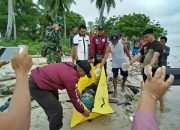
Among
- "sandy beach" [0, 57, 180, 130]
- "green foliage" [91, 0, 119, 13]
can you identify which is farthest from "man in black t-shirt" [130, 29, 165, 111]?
"green foliage" [91, 0, 119, 13]

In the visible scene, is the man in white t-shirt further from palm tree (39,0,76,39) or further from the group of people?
palm tree (39,0,76,39)

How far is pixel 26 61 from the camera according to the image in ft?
5.14

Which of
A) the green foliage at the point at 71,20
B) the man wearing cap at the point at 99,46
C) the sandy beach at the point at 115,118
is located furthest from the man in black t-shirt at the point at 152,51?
the green foliage at the point at 71,20

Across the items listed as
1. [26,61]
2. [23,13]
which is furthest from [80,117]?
[23,13]

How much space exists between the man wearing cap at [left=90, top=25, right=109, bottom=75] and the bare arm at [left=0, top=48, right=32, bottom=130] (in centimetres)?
701

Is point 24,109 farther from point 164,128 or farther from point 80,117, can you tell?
point 164,128

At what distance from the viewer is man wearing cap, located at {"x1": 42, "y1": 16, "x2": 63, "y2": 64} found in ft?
23.1

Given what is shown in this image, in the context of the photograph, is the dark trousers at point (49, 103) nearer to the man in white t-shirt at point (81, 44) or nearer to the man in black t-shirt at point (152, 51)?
the man in black t-shirt at point (152, 51)

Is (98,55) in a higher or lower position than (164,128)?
higher

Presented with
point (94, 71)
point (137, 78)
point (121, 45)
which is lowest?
point (137, 78)

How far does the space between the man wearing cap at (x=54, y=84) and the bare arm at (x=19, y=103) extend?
3030 mm

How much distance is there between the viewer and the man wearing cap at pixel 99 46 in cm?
857

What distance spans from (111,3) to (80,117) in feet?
113

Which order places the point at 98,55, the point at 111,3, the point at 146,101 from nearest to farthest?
1. the point at 146,101
2. the point at 98,55
3. the point at 111,3
